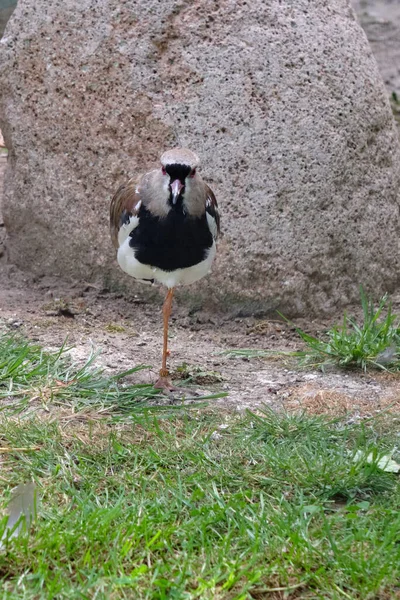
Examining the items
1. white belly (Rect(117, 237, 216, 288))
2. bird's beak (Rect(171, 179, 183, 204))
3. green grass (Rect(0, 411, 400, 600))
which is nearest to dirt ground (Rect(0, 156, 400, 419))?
green grass (Rect(0, 411, 400, 600))

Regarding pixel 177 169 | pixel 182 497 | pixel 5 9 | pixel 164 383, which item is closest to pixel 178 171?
pixel 177 169

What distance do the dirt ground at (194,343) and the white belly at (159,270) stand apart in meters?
0.58

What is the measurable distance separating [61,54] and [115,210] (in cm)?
156

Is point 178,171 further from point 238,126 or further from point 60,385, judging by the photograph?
point 238,126

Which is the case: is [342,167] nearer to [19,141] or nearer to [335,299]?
[335,299]

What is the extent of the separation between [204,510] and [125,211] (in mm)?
2044

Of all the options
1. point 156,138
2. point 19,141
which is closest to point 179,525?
point 156,138

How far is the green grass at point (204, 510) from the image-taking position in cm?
294

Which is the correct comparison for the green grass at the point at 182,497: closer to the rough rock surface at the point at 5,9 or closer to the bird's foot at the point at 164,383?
the bird's foot at the point at 164,383

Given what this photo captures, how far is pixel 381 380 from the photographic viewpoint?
4.95 meters

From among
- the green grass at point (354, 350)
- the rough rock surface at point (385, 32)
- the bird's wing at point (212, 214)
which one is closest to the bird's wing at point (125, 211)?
the bird's wing at point (212, 214)

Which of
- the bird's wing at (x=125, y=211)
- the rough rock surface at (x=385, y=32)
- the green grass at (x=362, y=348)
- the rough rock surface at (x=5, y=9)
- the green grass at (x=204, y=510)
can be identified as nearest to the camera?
the green grass at (x=204, y=510)

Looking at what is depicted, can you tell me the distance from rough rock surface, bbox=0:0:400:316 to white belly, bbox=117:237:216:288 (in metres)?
1.07

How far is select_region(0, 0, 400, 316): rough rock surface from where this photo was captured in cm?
571
